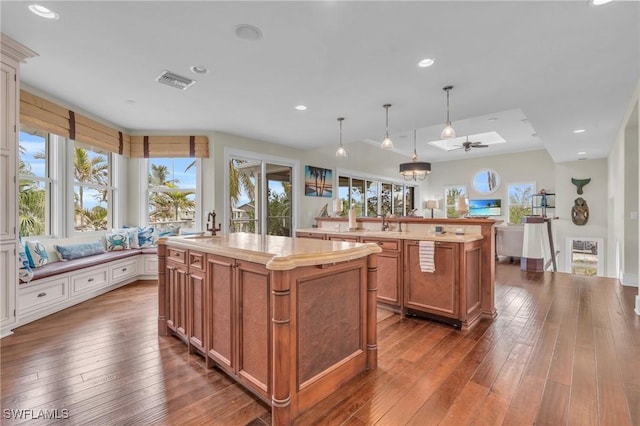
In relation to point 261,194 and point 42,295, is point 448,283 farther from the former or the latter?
point 42,295

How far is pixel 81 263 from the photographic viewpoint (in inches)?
147

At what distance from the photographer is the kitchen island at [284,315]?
5.26 ft

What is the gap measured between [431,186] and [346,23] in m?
9.26

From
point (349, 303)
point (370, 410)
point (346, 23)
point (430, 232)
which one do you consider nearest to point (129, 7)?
point (346, 23)

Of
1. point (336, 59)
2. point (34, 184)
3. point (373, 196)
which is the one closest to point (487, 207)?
point (373, 196)

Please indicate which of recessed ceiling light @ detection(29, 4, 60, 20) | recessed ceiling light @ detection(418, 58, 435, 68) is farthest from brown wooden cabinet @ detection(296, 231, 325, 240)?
recessed ceiling light @ detection(29, 4, 60, 20)

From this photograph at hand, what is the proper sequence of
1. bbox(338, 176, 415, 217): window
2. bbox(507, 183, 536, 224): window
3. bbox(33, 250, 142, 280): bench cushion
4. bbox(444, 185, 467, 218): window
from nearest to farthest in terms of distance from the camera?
bbox(33, 250, 142, 280): bench cushion, bbox(338, 176, 415, 217): window, bbox(507, 183, 536, 224): window, bbox(444, 185, 467, 218): window

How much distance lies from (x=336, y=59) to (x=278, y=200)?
3.82m

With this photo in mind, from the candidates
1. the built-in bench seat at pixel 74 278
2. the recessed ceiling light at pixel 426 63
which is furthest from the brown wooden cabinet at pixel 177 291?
the recessed ceiling light at pixel 426 63

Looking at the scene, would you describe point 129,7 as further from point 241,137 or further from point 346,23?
point 241,137

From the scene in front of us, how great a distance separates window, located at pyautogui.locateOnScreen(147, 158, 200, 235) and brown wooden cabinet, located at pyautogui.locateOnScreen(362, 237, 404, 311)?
11.5ft

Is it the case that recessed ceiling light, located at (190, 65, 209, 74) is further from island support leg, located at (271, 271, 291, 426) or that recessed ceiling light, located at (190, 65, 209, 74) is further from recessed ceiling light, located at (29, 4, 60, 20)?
island support leg, located at (271, 271, 291, 426)

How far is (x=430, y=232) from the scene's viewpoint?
3.49 m

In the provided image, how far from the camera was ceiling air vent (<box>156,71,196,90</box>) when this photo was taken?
10.2 feet
